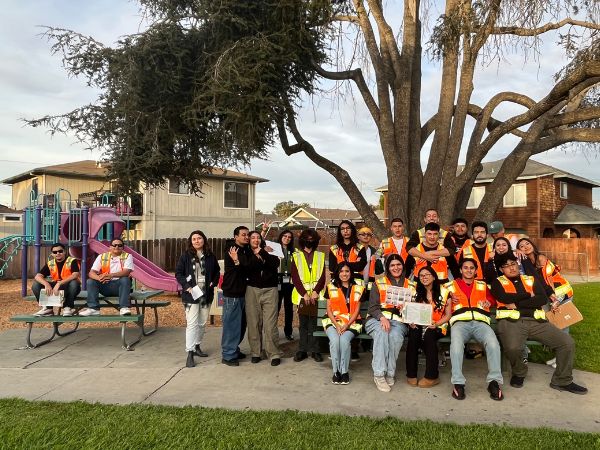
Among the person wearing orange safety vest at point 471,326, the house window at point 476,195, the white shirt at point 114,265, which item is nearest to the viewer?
the person wearing orange safety vest at point 471,326

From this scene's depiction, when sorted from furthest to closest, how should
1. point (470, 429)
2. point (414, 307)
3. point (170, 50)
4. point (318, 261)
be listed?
point (170, 50) < point (318, 261) < point (414, 307) < point (470, 429)

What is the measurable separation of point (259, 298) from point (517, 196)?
2684cm

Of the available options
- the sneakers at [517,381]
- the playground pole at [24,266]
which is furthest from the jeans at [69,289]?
the sneakers at [517,381]

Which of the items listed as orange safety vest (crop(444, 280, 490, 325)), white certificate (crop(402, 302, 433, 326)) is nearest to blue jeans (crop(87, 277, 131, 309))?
white certificate (crop(402, 302, 433, 326))


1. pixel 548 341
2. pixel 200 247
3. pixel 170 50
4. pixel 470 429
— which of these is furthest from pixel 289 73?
pixel 470 429

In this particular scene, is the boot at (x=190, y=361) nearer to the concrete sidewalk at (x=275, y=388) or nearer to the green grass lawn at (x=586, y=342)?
the concrete sidewalk at (x=275, y=388)

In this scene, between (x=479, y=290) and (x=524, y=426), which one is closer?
(x=524, y=426)

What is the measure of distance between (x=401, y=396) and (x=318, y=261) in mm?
2125

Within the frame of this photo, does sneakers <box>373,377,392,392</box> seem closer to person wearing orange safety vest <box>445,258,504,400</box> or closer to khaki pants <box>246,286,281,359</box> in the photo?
person wearing orange safety vest <box>445,258,504,400</box>

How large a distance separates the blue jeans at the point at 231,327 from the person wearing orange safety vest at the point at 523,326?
10.6 ft

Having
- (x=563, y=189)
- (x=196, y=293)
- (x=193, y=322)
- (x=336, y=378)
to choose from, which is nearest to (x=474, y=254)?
(x=336, y=378)

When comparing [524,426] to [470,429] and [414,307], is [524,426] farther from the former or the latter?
[414,307]

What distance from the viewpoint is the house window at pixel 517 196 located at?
29.5 metres

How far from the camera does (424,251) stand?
634cm
